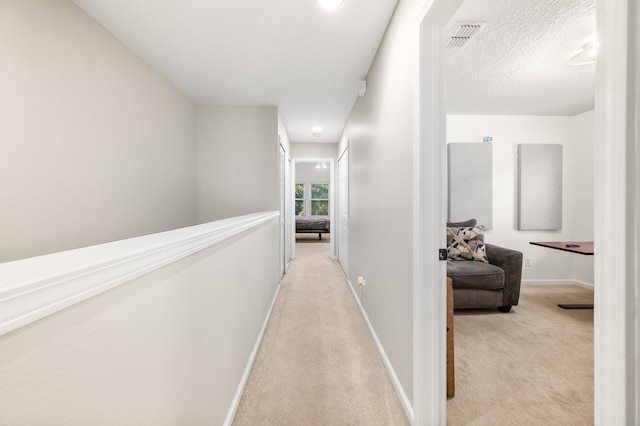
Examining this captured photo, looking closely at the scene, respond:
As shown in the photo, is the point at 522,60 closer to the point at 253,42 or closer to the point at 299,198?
the point at 253,42

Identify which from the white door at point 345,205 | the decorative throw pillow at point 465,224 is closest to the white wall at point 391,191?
the white door at point 345,205

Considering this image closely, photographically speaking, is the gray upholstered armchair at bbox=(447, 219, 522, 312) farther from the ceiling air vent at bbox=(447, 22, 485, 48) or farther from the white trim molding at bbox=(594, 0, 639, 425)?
the white trim molding at bbox=(594, 0, 639, 425)

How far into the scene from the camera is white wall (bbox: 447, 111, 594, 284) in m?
3.86

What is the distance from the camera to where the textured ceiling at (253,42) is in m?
1.74

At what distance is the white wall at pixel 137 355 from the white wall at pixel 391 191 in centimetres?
98

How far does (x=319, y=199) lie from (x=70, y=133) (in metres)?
8.34

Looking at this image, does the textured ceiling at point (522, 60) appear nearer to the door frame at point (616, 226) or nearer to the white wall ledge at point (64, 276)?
the door frame at point (616, 226)

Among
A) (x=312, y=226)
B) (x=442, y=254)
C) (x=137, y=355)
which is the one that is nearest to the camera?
(x=137, y=355)

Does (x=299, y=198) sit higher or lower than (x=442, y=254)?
higher

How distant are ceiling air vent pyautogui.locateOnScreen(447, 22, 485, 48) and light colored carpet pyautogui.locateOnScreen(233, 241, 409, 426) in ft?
8.27

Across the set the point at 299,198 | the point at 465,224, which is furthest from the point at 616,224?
the point at 299,198

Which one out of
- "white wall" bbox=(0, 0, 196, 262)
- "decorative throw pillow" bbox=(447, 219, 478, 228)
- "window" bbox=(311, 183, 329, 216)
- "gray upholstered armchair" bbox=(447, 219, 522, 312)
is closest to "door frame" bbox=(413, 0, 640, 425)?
"white wall" bbox=(0, 0, 196, 262)

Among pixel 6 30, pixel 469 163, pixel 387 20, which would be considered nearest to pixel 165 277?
pixel 6 30

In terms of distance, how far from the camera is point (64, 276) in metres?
0.44
